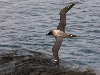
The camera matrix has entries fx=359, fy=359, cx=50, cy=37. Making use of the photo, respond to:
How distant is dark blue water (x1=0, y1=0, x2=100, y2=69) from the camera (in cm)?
1532

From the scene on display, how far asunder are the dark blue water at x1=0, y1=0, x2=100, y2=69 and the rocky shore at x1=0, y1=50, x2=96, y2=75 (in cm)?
121

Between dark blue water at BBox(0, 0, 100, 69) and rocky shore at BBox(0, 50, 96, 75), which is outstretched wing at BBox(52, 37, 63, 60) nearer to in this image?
rocky shore at BBox(0, 50, 96, 75)

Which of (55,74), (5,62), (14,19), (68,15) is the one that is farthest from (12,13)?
(55,74)

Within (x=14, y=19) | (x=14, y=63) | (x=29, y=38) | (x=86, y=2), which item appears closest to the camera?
(x=14, y=63)

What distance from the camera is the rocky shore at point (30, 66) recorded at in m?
12.5

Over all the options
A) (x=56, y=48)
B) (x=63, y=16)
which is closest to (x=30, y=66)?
(x=56, y=48)

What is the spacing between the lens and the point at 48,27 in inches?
716

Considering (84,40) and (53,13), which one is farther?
(53,13)

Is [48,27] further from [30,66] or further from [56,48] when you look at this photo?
[56,48]

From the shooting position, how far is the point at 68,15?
20266 mm

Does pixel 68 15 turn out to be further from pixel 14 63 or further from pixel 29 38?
A: pixel 14 63

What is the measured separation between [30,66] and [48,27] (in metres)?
5.54

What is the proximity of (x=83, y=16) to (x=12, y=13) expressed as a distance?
4087 millimetres

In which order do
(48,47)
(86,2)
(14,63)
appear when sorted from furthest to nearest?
(86,2) → (48,47) → (14,63)
